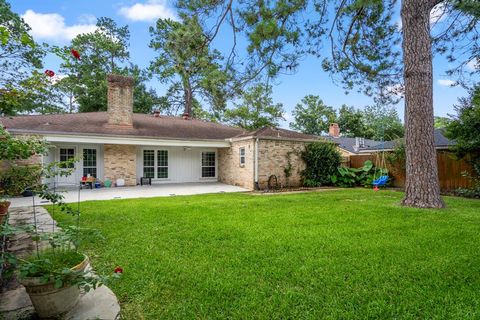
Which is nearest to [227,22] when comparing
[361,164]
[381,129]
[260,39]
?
[260,39]

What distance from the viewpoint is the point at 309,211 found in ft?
22.3

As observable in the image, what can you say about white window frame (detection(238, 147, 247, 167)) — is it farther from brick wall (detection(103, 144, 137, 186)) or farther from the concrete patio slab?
brick wall (detection(103, 144, 137, 186))

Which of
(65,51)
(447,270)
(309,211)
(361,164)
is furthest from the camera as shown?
(361,164)

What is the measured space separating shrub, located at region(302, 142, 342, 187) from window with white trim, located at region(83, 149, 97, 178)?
35.6 feet

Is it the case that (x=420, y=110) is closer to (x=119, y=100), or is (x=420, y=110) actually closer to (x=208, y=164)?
(x=208, y=164)

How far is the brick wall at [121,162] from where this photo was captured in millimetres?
13047

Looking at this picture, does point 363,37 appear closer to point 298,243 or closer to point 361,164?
point 361,164

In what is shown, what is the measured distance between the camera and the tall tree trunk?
7289mm

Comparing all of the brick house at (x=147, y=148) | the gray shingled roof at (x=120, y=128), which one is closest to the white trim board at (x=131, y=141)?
the brick house at (x=147, y=148)

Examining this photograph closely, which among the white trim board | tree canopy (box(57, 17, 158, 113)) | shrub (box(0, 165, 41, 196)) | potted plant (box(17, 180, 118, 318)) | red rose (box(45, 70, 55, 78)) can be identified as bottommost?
potted plant (box(17, 180, 118, 318))

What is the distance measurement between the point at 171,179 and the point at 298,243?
12116mm

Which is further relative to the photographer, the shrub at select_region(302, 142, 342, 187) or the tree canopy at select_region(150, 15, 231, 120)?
the shrub at select_region(302, 142, 342, 187)

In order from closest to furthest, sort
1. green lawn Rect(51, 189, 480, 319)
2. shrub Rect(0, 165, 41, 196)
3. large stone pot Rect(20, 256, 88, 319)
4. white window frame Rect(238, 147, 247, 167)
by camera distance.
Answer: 1. large stone pot Rect(20, 256, 88, 319)
2. green lawn Rect(51, 189, 480, 319)
3. shrub Rect(0, 165, 41, 196)
4. white window frame Rect(238, 147, 247, 167)

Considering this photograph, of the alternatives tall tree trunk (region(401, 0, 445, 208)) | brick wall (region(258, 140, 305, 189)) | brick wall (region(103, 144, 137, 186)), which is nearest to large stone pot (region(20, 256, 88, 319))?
tall tree trunk (region(401, 0, 445, 208))
